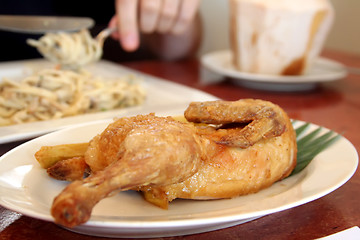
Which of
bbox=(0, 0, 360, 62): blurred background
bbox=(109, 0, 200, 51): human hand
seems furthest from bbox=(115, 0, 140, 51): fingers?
bbox=(0, 0, 360, 62): blurred background

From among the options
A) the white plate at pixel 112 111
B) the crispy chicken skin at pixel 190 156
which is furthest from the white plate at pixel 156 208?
the white plate at pixel 112 111

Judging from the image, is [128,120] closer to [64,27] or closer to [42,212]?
[42,212]

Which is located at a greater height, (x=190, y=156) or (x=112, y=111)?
(x=190, y=156)

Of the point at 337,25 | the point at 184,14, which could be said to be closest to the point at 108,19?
the point at 184,14

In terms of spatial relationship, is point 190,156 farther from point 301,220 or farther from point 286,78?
point 286,78

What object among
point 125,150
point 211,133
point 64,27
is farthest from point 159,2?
point 125,150

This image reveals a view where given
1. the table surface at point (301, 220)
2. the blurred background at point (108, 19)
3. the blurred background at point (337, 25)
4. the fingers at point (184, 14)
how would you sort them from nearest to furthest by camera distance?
1. the table surface at point (301, 220)
2. the fingers at point (184, 14)
3. the blurred background at point (108, 19)
4. the blurred background at point (337, 25)

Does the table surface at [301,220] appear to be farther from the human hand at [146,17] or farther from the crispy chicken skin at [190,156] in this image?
the human hand at [146,17]
